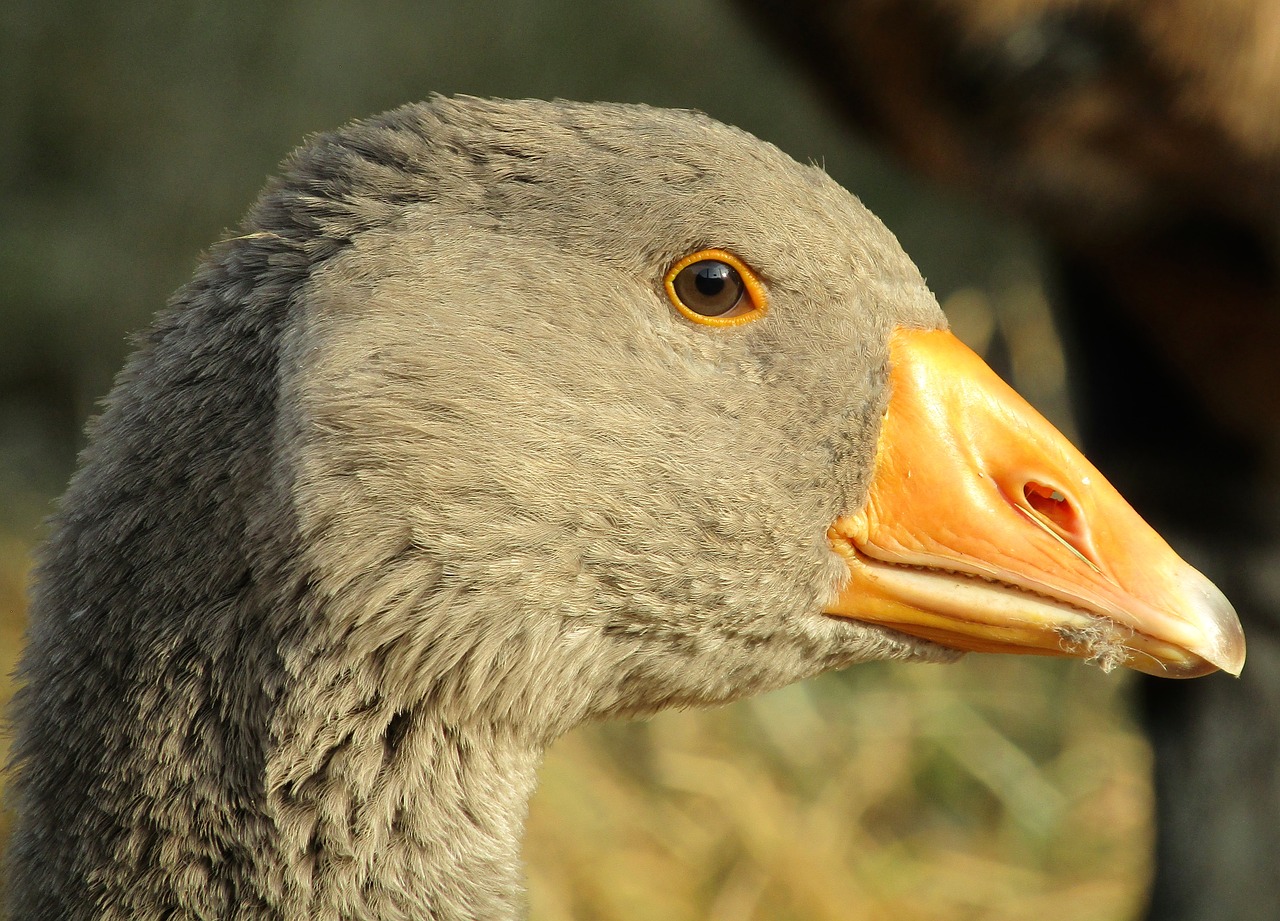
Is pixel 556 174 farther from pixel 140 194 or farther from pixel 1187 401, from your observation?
pixel 140 194

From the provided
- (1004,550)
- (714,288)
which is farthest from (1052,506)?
(714,288)

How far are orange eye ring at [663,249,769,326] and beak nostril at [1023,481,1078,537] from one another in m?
0.52

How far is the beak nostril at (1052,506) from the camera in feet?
6.87

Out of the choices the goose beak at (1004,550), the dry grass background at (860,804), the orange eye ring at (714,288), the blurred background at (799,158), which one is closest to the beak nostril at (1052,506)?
the goose beak at (1004,550)

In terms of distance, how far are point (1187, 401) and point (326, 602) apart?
127 inches

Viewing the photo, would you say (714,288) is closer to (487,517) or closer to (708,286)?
(708,286)

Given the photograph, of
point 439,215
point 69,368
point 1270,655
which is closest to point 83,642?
point 439,215

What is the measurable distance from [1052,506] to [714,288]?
2.08ft

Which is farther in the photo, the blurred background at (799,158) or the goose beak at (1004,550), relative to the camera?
the blurred background at (799,158)

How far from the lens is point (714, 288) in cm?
203

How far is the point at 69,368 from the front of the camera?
6.91 metres

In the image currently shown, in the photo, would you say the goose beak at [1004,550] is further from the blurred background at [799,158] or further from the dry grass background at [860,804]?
the dry grass background at [860,804]

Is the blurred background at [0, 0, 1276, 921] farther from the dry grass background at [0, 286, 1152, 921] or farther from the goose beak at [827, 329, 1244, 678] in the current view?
the goose beak at [827, 329, 1244, 678]

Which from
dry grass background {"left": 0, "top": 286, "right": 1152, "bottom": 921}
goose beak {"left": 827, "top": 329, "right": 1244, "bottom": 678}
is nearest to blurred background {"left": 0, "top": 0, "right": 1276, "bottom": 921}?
dry grass background {"left": 0, "top": 286, "right": 1152, "bottom": 921}
